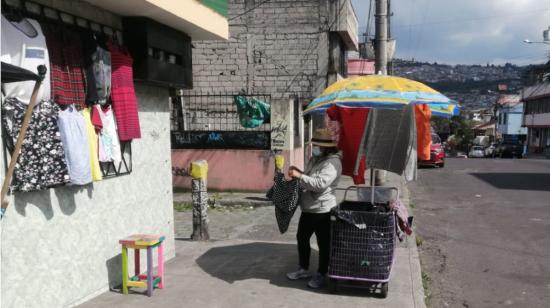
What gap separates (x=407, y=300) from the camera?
5.12 meters

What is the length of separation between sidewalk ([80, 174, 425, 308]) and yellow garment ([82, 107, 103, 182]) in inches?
49.6

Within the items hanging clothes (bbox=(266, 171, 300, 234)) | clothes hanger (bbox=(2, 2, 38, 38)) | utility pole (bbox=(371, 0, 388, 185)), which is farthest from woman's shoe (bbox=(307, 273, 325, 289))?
utility pole (bbox=(371, 0, 388, 185))

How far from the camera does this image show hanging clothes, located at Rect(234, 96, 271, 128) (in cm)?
1342

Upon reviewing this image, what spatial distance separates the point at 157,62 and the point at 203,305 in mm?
2738

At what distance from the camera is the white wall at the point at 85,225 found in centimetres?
411

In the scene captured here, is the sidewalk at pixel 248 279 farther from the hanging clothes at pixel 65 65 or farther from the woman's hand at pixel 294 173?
the hanging clothes at pixel 65 65

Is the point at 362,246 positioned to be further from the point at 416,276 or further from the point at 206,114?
the point at 206,114

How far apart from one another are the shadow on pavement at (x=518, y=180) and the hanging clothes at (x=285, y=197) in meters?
11.4

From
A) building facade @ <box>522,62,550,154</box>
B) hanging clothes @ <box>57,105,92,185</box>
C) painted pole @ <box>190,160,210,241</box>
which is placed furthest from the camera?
building facade @ <box>522,62,550,154</box>

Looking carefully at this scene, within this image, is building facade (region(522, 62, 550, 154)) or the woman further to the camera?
building facade (region(522, 62, 550, 154))

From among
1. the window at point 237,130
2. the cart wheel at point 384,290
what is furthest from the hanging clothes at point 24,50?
the window at point 237,130

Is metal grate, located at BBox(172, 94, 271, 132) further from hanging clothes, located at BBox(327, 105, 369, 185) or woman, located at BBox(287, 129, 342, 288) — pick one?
woman, located at BBox(287, 129, 342, 288)

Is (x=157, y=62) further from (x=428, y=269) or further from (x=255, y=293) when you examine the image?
(x=428, y=269)

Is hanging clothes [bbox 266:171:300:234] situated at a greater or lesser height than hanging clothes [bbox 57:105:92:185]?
lesser
